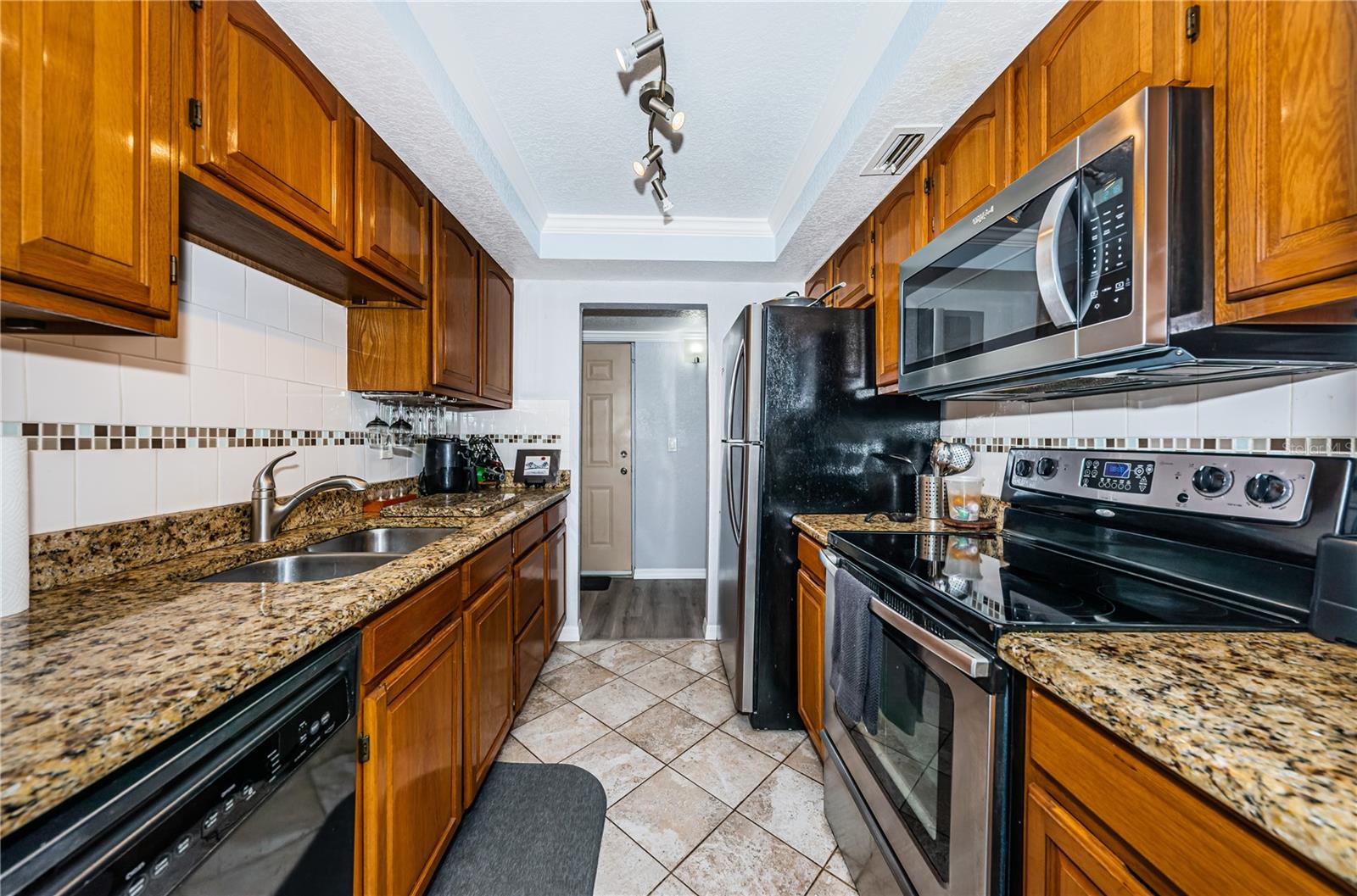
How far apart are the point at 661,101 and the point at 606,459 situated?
3135 millimetres

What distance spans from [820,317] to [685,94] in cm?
94

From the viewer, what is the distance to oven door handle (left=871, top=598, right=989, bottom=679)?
0.81 m

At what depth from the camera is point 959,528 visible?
1.62 metres

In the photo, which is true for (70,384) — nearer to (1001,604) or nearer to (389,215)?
(389,215)

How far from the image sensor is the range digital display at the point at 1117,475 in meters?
1.13

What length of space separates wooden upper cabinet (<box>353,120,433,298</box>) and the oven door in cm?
178

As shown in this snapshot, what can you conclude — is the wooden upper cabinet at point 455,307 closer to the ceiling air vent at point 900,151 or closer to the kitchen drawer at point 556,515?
the kitchen drawer at point 556,515

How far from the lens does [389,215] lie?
161cm

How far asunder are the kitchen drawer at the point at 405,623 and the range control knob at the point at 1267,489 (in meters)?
1.70

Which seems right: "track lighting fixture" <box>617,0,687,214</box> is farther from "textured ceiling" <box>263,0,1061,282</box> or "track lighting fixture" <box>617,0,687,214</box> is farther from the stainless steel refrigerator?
the stainless steel refrigerator

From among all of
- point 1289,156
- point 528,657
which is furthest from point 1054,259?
point 528,657

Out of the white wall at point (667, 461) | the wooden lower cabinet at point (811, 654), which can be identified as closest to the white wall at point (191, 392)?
the wooden lower cabinet at point (811, 654)

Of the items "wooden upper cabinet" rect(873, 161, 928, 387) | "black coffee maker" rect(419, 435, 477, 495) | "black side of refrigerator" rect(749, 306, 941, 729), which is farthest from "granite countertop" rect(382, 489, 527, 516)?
"wooden upper cabinet" rect(873, 161, 928, 387)

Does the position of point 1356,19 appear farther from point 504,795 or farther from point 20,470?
point 504,795
